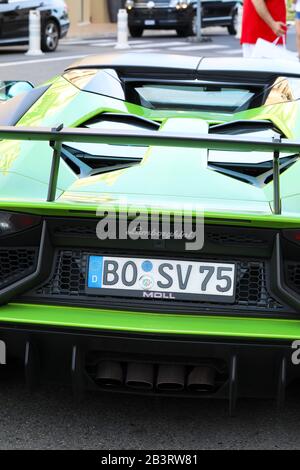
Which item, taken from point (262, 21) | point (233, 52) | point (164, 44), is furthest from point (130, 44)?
point (262, 21)

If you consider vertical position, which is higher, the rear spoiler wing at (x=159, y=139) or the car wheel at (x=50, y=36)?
the rear spoiler wing at (x=159, y=139)

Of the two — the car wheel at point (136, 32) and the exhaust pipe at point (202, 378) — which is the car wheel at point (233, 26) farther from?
the exhaust pipe at point (202, 378)

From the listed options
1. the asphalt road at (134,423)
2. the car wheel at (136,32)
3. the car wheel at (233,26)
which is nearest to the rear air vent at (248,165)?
the asphalt road at (134,423)

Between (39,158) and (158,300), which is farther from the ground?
(39,158)

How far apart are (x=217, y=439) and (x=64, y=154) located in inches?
44.3

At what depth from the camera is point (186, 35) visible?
24.8 meters


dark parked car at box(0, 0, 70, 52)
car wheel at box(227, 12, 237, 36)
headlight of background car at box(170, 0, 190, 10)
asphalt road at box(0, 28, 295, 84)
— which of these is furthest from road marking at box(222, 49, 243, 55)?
car wheel at box(227, 12, 237, 36)

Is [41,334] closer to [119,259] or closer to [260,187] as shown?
[119,259]

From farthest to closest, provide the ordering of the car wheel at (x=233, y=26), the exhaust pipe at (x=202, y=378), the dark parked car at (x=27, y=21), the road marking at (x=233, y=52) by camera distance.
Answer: the car wheel at (x=233, y=26), the road marking at (x=233, y=52), the dark parked car at (x=27, y=21), the exhaust pipe at (x=202, y=378)

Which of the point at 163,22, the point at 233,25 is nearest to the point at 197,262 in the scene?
the point at 163,22

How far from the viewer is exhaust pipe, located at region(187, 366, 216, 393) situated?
2922 millimetres

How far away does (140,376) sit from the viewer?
2955 millimetres

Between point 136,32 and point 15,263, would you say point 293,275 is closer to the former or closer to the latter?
point 15,263

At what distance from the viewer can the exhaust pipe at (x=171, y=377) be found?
2932mm
